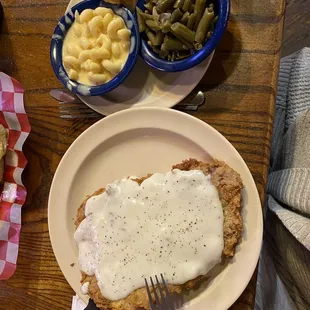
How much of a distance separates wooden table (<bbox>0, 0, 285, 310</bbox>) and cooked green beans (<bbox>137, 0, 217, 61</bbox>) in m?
0.14

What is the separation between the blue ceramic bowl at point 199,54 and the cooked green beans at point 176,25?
0.08 feet

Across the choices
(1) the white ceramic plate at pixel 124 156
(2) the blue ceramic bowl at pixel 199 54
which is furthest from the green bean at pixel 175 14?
(1) the white ceramic plate at pixel 124 156

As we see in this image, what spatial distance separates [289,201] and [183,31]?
0.63m

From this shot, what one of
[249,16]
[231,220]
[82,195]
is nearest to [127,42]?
[249,16]

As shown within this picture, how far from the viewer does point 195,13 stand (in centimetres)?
143

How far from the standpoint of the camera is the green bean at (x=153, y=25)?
4.76 ft

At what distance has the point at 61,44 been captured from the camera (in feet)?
5.04

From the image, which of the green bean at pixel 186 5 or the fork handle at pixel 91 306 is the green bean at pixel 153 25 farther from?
the fork handle at pixel 91 306

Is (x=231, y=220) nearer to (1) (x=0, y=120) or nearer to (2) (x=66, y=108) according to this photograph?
(2) (x=66, y=108)

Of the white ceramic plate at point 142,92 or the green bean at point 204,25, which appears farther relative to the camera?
the white ceramic plate at point 142,92

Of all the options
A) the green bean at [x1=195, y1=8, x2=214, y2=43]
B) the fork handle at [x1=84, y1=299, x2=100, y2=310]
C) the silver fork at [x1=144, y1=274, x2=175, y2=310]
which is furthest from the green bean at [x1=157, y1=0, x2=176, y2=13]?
the fork handle at [x1=84, y1=299, x2=100, y2=310]

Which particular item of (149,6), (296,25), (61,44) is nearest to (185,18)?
(149,6)

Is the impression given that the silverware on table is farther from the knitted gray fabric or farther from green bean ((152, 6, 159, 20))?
the knitted gray fabric

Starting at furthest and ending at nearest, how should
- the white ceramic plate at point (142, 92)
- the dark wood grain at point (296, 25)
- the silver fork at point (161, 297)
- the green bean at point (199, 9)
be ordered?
the dark wood grain at point (296, 25), the white ceramic plate at point (142, 92), the green bean at point (199, 9), the silver fork at point (161, 297)
